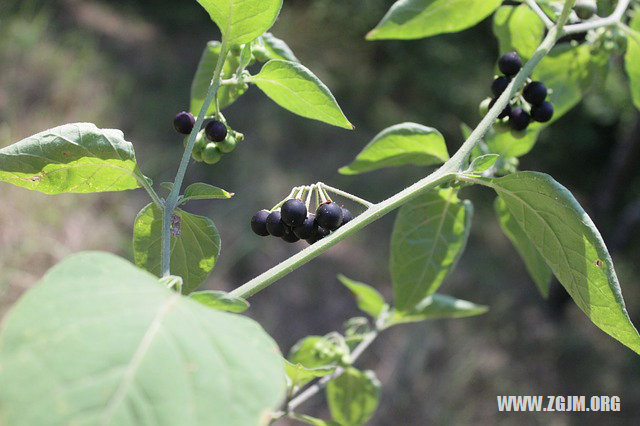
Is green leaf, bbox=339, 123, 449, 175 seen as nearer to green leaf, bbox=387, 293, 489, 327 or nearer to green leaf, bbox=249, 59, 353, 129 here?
green leaf, bbox=249, 59, 353, 129

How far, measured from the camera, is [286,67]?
1.20 m

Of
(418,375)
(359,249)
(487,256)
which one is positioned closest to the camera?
(418,375)

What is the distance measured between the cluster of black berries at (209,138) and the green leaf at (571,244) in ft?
1.71

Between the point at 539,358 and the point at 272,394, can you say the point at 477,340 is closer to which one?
the point at 539,358

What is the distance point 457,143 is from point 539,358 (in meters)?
3.83

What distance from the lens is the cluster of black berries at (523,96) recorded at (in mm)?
1479

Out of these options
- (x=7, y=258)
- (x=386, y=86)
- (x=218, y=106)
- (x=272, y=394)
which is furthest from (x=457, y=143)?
(x=272, y=394)

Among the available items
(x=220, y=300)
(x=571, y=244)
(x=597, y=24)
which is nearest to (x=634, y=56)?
(x=597, y=24)

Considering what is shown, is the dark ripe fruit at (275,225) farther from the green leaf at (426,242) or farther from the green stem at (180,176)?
the green leaf at (426,242)

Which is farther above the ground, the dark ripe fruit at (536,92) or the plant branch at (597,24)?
the plant branch at (597,24)

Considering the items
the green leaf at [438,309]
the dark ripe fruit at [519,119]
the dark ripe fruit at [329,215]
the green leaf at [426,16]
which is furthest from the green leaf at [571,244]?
the green leaf at [438,309]

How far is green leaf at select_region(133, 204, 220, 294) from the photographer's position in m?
1.26

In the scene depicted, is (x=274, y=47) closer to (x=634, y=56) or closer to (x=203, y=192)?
(x=203, y=192)

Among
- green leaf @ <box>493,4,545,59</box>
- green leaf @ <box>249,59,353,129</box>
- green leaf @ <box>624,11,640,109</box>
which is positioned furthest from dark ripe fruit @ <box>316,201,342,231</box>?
green leaf @ <box>624,11,640,109</box>
